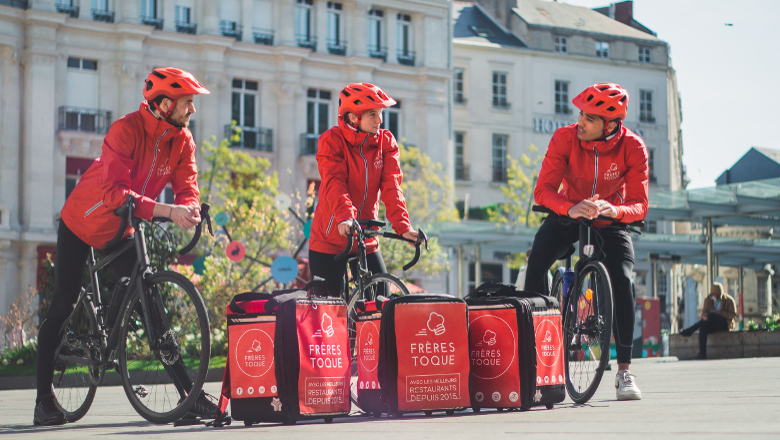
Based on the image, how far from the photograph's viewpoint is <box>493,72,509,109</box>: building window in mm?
48344

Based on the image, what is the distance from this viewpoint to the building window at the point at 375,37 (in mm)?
40781

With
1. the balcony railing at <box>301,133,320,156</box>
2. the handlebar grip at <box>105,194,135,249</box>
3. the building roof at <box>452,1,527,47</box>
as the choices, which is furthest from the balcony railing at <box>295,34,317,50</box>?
the handlebar grip at <box>105,194,135,249</box>

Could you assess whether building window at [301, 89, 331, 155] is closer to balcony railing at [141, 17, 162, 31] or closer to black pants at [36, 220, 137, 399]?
balcony railing at [141, 17, 162, 31]

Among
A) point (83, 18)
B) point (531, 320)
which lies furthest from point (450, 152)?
point (531, 320)

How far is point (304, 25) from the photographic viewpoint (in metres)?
39.2

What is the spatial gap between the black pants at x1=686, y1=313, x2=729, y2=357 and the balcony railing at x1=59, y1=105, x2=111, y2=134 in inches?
858

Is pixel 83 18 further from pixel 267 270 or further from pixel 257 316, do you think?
pixel 257 316

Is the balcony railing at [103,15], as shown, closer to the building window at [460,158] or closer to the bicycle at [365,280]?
the building window at [460,158]

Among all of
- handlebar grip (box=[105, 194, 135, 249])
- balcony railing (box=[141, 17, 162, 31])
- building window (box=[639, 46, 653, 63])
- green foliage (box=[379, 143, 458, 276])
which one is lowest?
handlebar grip (box=[105, 194, 135, 249])

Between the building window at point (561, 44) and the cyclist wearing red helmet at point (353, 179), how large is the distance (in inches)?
1779

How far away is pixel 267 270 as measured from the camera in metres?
28.1

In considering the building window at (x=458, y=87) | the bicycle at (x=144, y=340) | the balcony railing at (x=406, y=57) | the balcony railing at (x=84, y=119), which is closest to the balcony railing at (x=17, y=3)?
the balcony railing at (x=84, y=119)

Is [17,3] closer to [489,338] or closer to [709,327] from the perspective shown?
[709,327]

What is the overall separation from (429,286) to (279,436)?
118 ft
